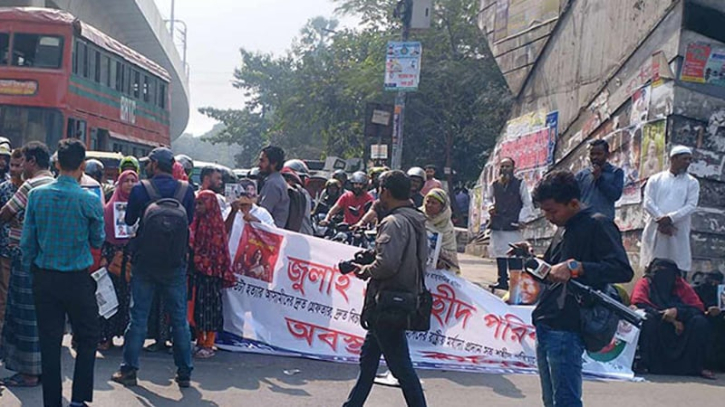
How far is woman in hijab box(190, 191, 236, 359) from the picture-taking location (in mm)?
6828

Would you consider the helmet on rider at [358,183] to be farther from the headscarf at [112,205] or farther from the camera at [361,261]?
the camera at [361,261]

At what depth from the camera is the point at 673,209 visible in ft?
26.7

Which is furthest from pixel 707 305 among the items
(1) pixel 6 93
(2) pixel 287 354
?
(1) pixel 6 93

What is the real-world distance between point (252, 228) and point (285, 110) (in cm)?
2555

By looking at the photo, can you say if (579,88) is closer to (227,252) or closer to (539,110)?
(539,110)

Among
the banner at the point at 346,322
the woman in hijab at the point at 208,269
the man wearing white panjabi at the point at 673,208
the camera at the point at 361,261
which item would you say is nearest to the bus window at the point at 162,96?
the banner at the point at 346,322

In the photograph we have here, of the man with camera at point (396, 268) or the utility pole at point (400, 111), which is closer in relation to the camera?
the man with camera at point (396, 268)

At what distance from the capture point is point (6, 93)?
1474 cm

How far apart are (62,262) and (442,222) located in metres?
3.45

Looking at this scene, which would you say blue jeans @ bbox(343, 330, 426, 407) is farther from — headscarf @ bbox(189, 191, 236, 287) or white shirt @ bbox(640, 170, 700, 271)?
white shirt @ bbox(640, 170, 700, 271)

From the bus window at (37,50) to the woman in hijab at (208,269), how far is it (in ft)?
32.0

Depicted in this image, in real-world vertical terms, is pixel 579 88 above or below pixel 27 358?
above

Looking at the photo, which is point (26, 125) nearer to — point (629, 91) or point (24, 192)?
point (24, 192)

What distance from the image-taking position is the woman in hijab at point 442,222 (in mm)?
7117
